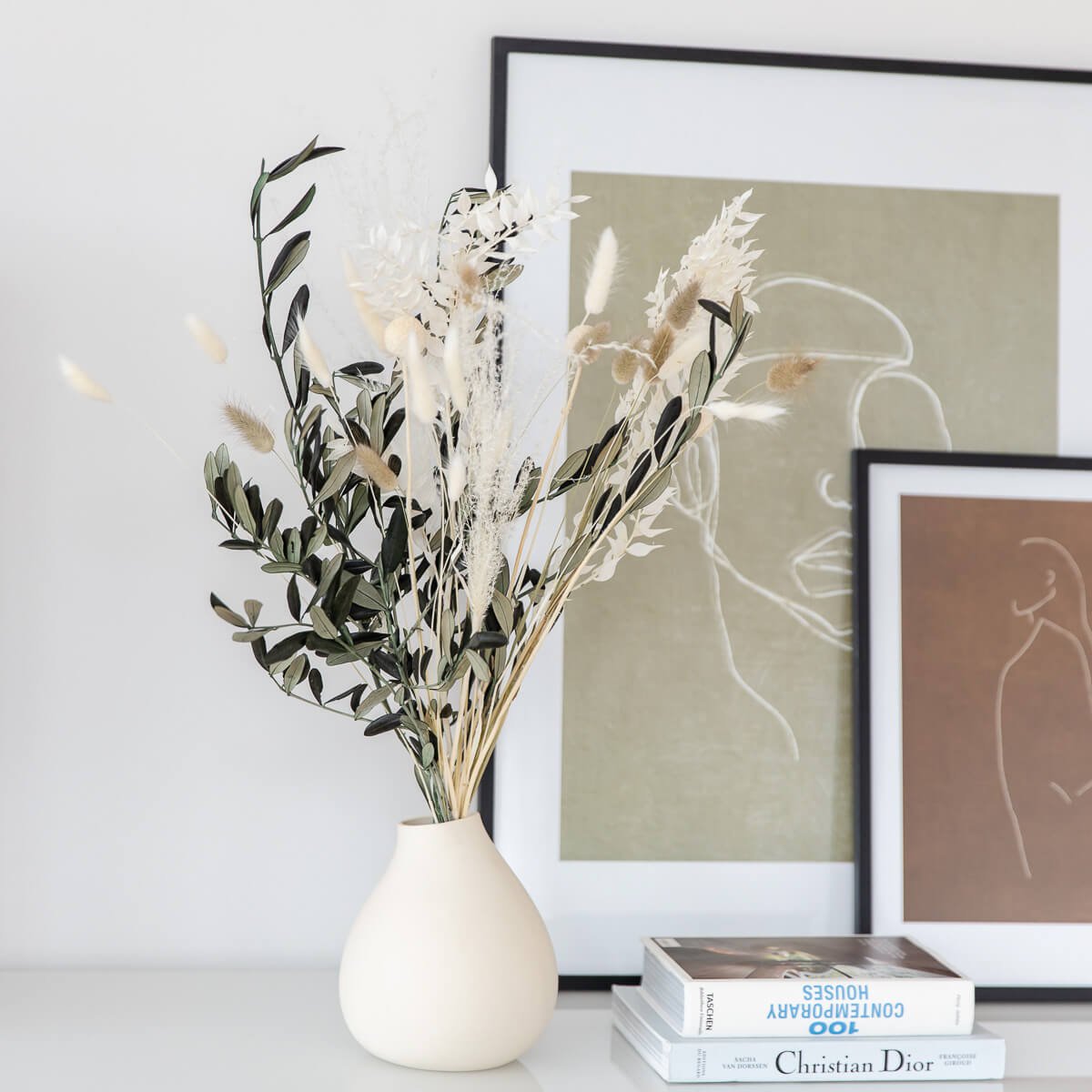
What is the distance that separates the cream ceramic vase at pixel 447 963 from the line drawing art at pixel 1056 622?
0.53m

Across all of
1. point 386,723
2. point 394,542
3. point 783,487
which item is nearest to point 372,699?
point 386,723

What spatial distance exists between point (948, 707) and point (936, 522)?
0.59ft

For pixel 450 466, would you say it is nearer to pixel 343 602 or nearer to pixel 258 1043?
pixel 343 602

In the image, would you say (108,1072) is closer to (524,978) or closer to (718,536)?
(524,978)

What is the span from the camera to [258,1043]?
847mm

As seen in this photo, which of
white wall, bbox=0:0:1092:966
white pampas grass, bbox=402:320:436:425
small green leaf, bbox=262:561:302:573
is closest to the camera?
white pampas grass, bbox=402:320:436:425

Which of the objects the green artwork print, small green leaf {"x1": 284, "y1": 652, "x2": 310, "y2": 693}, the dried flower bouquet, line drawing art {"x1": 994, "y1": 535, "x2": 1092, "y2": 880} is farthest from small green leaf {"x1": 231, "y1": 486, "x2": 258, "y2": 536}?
line drawing art {"x1": 994, "y1": 535, "x2": 1092, "y2": 880}

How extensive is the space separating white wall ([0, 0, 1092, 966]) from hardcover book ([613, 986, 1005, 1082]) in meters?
0.36

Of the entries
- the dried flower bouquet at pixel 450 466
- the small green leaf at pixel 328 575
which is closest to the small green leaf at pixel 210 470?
the dried flower bouquet at pixel 450 466

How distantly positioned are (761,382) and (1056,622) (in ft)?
1.23

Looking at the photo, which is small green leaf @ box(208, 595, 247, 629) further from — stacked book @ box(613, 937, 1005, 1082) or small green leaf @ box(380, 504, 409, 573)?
stacked book @ box(613, 937, 1005, 1082)

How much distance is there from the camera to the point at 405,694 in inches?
33.3

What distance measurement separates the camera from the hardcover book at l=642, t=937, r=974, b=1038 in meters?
0.81

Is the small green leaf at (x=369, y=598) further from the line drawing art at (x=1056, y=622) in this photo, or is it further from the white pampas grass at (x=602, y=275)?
the line drawing art at (x=1056, y=622)
